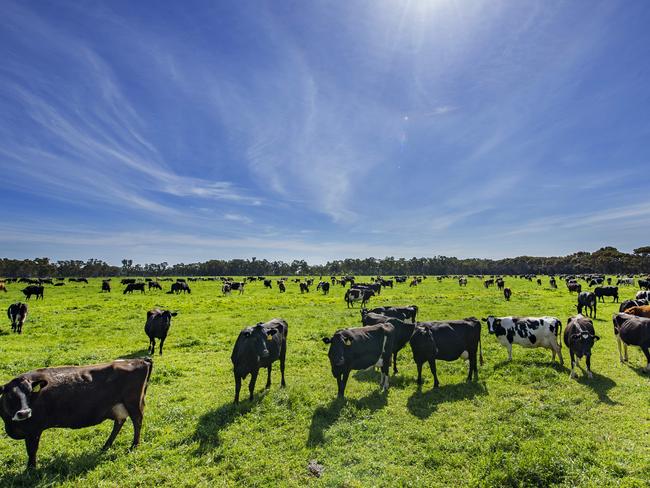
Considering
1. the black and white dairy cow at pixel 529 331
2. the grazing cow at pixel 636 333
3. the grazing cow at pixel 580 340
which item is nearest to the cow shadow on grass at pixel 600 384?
the grazing cow at pixel 580 340

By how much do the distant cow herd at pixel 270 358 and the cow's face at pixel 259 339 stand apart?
3 cm

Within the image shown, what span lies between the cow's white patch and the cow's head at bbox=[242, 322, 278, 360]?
3.32 m

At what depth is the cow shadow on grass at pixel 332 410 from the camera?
296 inches

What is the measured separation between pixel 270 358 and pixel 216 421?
94.1 inches

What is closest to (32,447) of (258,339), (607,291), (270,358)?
(258,339)

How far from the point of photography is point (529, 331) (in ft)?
42.9

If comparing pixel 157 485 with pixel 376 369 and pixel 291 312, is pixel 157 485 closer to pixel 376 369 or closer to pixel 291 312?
pixel 376 369

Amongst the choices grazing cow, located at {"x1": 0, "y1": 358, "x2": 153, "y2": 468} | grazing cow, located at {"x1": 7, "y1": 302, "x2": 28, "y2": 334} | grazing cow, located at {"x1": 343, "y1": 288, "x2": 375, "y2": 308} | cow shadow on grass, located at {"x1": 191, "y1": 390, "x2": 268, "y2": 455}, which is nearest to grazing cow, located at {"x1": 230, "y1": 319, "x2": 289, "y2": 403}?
cow shadow on grass, located at {"x1": 191, "y1": 390, "x2": 268, "y2": 455}

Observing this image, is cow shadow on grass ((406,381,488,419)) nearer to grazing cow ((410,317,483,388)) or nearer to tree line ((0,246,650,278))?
grazing cow ((410,317,483,388))

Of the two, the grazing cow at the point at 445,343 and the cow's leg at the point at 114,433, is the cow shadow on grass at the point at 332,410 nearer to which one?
the grazing cow at the point at 445,343

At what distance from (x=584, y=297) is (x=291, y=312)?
72.0ft

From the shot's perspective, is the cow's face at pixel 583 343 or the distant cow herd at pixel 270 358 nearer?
the distant cow herd at pixel 270 358

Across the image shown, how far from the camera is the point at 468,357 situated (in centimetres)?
1157

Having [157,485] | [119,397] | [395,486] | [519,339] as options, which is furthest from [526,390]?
[119,397]
